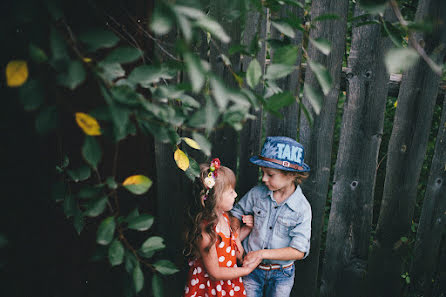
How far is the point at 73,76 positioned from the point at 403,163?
6.11ft

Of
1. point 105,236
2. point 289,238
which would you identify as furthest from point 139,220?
point 289,238

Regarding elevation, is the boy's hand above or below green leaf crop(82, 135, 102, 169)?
below

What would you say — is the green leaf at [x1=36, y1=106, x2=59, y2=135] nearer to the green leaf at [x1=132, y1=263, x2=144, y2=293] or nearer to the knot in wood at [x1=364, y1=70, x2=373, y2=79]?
the green leaf at [x1=132, y1=263, x2=144, y2=293]

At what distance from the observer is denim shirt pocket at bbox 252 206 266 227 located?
1938 mm

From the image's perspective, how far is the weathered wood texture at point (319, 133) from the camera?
1.72 m

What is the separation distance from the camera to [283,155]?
1.72m

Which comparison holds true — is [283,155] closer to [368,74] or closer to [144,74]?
[368,74]

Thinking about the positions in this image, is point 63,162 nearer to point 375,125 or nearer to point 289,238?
point 289,238

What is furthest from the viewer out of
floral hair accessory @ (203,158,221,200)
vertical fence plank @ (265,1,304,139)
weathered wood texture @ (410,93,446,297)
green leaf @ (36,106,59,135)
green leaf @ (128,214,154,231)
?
weathered wood texture @ (410,93,446,297)

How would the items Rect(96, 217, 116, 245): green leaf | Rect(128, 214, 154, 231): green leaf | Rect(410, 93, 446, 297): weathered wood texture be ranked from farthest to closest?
Rect(410, 93, 446, 297): weathered wood texture, Rect(128, 214, 154, 231): green leaf, Rect(96, 217, 116, 245): green leaf

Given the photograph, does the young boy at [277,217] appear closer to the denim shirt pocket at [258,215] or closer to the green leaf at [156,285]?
the denim shirt pocket at [258,215]

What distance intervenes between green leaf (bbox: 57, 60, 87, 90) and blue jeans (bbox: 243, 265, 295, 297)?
170 centimetres

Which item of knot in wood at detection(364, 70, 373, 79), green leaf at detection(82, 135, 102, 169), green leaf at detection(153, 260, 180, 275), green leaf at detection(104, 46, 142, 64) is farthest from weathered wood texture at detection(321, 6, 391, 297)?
Result: green leaf at detection(82, 135, 102, 169)

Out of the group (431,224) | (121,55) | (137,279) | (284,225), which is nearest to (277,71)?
(121,55)
